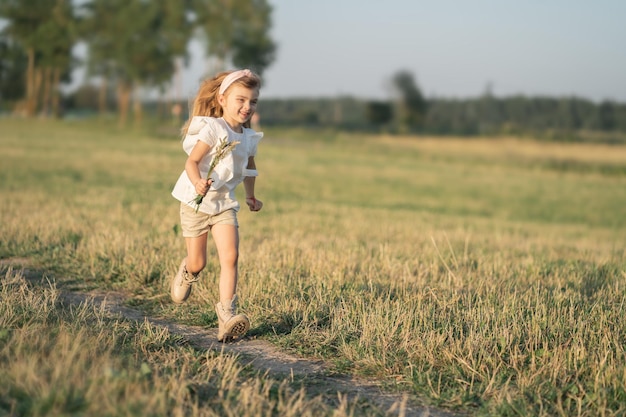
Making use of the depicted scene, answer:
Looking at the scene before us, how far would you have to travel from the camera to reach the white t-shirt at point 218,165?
5605 mm

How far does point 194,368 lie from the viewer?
4.38m

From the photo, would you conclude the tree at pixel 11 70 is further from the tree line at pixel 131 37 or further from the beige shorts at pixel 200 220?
the beige shorts at pixel 200 220

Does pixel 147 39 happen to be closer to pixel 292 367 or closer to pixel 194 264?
pixel 194 264

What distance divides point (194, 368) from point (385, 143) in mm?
54997

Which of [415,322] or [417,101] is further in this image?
[417,101]

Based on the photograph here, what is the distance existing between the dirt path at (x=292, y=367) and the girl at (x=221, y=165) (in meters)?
0.19

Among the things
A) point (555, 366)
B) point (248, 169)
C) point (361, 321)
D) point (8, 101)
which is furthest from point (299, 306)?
point (8, 101)

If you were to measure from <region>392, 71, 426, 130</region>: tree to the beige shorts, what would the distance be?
321ft

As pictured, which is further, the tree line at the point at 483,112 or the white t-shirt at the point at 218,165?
the tree line at the point at 483,112

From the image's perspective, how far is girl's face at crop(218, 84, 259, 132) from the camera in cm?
567

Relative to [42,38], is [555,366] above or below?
below

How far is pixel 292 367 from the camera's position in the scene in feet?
15.7

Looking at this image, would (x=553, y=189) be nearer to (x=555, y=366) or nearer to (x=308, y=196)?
(x=308, y=196)

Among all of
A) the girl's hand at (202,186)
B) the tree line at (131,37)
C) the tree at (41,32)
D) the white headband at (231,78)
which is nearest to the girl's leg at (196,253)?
the girl's hand at (202,186)
